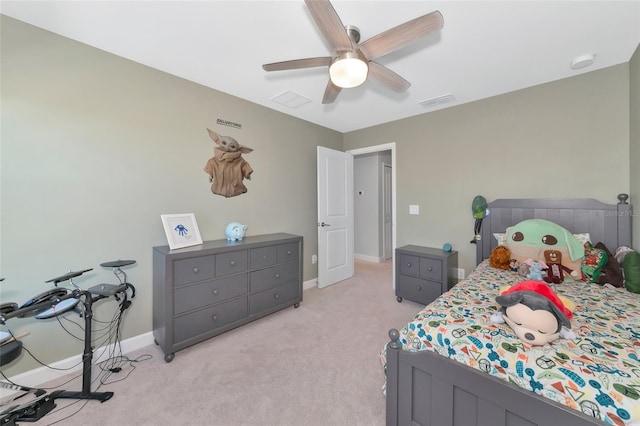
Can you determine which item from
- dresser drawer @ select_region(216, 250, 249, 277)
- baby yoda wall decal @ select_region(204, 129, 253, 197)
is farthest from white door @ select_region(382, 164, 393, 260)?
dresser drawer @ select_region(216, 250, 249, 277)

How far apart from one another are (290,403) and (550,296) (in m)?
1.65

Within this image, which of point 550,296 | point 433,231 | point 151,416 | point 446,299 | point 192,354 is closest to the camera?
point 550,296

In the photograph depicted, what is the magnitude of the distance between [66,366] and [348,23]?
10.9ft

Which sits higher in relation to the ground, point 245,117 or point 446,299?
point 245,117

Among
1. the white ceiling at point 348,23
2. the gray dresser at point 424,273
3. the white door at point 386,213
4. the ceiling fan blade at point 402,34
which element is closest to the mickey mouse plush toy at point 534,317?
the ceiling fan blade at point 402,34

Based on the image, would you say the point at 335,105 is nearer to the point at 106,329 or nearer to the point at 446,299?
the point at 446,299

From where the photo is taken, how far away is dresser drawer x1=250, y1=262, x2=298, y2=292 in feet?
8.41

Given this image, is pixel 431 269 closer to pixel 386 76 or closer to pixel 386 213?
pixel 386 76

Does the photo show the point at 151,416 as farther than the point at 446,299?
No

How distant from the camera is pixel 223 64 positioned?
87.0 inches

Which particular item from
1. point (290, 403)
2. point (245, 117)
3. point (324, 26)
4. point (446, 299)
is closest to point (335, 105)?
point (245, 117)

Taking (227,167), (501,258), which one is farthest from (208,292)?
(501,258)

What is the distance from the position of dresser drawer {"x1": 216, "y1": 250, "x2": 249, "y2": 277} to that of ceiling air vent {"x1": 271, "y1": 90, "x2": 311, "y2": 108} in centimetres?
185

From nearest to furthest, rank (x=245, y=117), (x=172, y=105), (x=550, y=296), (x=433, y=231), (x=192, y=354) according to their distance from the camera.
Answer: (x=550, y=296), (x=192, y=354), (x=172, y=105), (x=245, y=117), (x=433, y=231)
